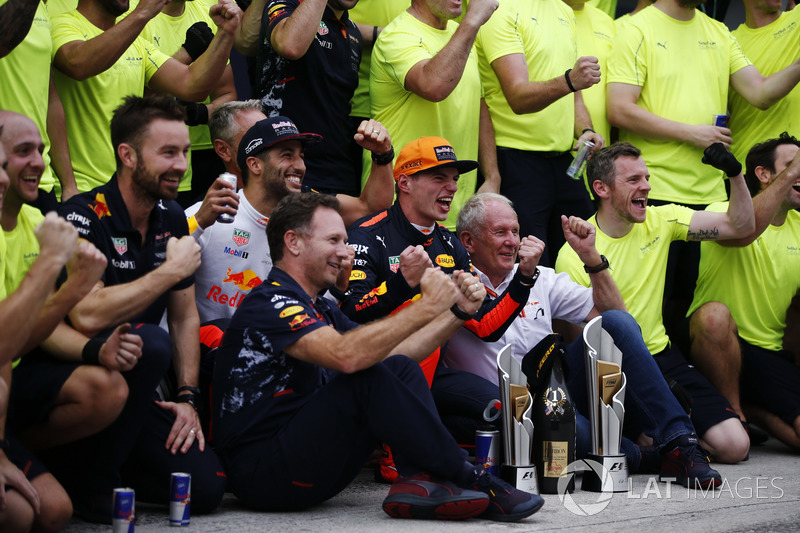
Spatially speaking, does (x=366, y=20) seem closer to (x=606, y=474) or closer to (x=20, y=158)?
(x=20, y=158)

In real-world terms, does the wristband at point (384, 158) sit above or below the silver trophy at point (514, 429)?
above

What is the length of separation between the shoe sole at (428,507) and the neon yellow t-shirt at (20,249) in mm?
1706

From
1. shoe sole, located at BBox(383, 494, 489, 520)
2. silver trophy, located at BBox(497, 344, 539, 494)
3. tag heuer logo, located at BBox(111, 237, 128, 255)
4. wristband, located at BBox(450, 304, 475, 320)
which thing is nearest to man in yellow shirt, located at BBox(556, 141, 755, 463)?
silver trophy, located at BBox(497, 344, 539, 494)

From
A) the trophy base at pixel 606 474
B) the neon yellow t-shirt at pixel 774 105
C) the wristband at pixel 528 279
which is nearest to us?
the trophy base at pixel 606 474

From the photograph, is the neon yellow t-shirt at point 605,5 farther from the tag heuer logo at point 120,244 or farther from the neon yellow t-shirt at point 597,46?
the tag heuer logo at point 120,244

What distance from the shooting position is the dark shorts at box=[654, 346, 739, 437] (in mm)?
5718

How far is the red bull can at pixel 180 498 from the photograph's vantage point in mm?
3709

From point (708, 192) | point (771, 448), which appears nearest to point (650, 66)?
point (708, 192)

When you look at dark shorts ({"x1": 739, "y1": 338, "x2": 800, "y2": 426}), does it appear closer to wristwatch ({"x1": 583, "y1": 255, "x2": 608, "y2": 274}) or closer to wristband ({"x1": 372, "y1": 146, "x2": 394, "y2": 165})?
wristwatch ({"x1": 583, "y1": 255, "x2": 608, "y2": 274})

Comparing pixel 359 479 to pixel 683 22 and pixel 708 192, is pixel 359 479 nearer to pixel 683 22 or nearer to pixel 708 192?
pixel 708 192

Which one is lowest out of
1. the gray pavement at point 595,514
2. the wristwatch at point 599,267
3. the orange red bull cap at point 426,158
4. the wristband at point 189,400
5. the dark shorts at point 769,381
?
the gray pavement at point 595,514

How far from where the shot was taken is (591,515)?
166 inches

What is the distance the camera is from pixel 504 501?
4.02 metres

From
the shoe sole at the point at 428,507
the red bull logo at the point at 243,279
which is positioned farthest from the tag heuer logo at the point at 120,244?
the shoe sole at the point at 428,507
